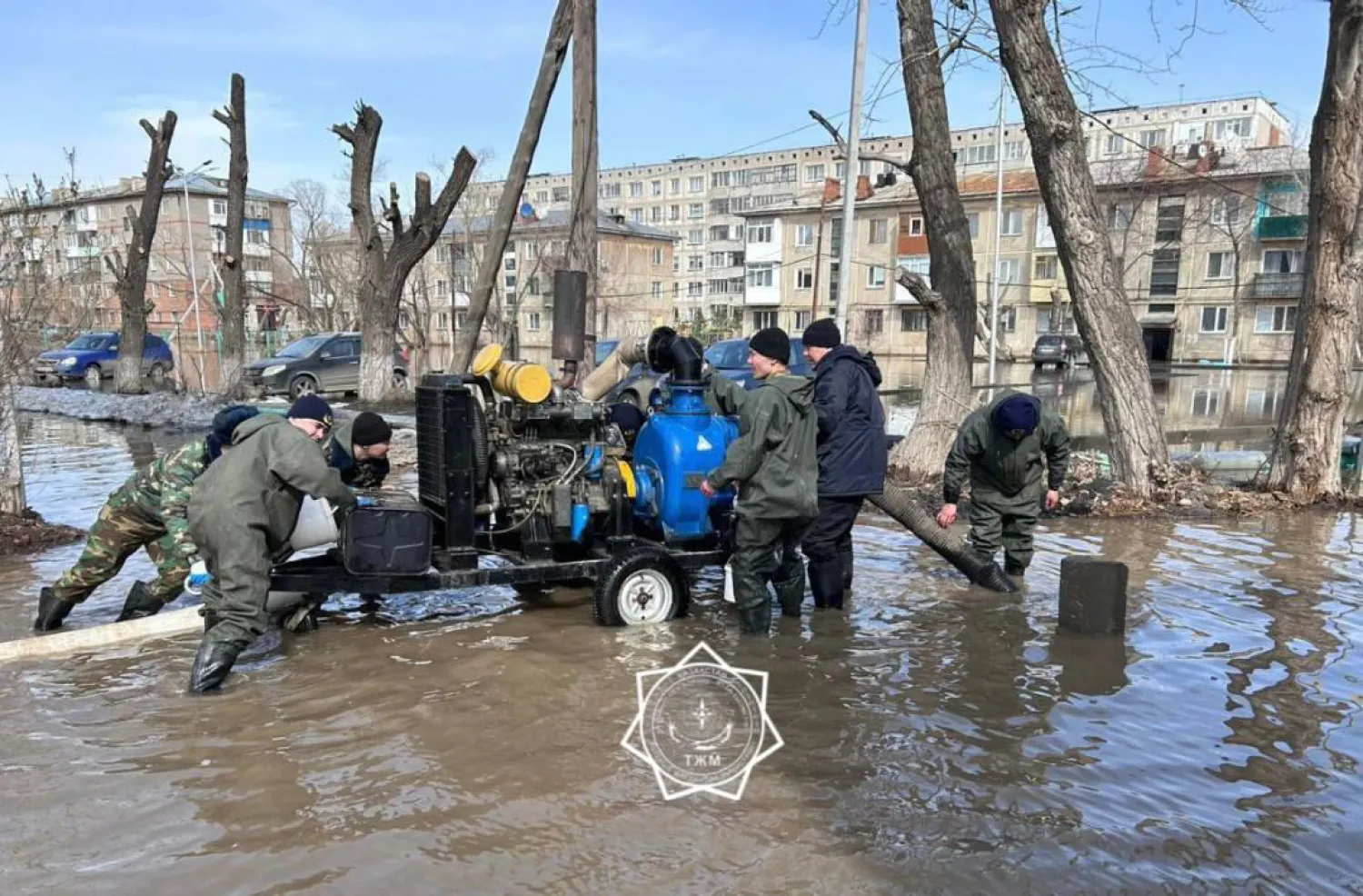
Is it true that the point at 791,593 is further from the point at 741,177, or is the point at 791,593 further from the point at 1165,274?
the point at 741,177

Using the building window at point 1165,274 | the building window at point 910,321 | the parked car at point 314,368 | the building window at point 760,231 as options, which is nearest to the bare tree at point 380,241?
the parked car at point 314,368

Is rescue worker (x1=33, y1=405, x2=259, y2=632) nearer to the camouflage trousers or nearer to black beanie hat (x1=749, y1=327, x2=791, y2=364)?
the camouflage trousers

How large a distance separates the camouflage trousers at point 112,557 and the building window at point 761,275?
185ft

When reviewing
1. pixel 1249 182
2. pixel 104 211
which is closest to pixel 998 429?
pixel 1249 182

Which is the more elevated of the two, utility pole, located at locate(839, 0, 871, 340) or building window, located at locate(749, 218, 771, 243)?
building window, located at locate(749, 218, 771, 243)

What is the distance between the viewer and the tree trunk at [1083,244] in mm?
8914

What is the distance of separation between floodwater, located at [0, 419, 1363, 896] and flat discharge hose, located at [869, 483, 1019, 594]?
1.61 feet

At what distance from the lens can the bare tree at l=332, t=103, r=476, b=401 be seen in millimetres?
16812

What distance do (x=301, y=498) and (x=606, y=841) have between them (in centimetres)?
252

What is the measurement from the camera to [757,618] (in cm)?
550

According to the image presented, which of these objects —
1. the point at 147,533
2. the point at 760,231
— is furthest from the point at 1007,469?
the point at 760,231

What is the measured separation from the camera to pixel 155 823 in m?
3.40

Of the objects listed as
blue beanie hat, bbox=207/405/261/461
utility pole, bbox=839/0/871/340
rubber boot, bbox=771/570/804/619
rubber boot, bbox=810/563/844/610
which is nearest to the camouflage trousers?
blue beanie hat, bbox=207/405/261/461

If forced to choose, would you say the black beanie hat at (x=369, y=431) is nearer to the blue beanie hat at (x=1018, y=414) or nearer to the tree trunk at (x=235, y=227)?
the blue beanie hat at (x=1018, y=414)
